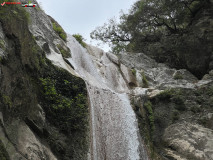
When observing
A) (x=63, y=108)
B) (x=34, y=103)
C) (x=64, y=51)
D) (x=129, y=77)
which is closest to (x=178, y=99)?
(x=129, y=77)

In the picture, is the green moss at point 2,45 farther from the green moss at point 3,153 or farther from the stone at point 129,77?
the stone at point 129,77

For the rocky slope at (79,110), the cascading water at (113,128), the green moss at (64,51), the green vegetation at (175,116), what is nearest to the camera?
the rocky slope at (79,110)

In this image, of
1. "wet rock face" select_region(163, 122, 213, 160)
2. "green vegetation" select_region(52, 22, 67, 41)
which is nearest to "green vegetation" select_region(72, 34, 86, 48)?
"green vegetation" select_region(52, 22, 67, 41)

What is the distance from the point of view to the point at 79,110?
7.52 m

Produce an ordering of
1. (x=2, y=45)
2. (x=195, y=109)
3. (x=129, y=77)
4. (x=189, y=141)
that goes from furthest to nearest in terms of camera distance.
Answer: (x=129, y=77) → (x=195, y=109) → (x=189, y=141) → (x=2, y=45)

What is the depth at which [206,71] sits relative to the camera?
17.0 metres

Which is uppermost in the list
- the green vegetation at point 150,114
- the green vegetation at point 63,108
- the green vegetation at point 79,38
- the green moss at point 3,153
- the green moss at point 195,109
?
the green vegetation at point 79,38

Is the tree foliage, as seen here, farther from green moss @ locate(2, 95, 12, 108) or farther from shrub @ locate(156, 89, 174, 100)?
green moss @ locate(2, 95, 12, 108)

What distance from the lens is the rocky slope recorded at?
5059mm

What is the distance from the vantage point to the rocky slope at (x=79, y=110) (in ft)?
16.6

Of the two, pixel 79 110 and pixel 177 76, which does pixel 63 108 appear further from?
pixel 177 76

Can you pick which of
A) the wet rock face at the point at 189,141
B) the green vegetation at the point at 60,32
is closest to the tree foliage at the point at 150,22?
the green vegetation at the point at 60,32

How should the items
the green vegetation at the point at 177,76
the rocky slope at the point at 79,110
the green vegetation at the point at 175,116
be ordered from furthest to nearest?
the green vegetation at the point at 177,76
the green vegetation at the point at 175,116
the rocky slope at the point at 79,110

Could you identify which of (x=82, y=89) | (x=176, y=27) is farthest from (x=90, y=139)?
(x=176, y=27)
